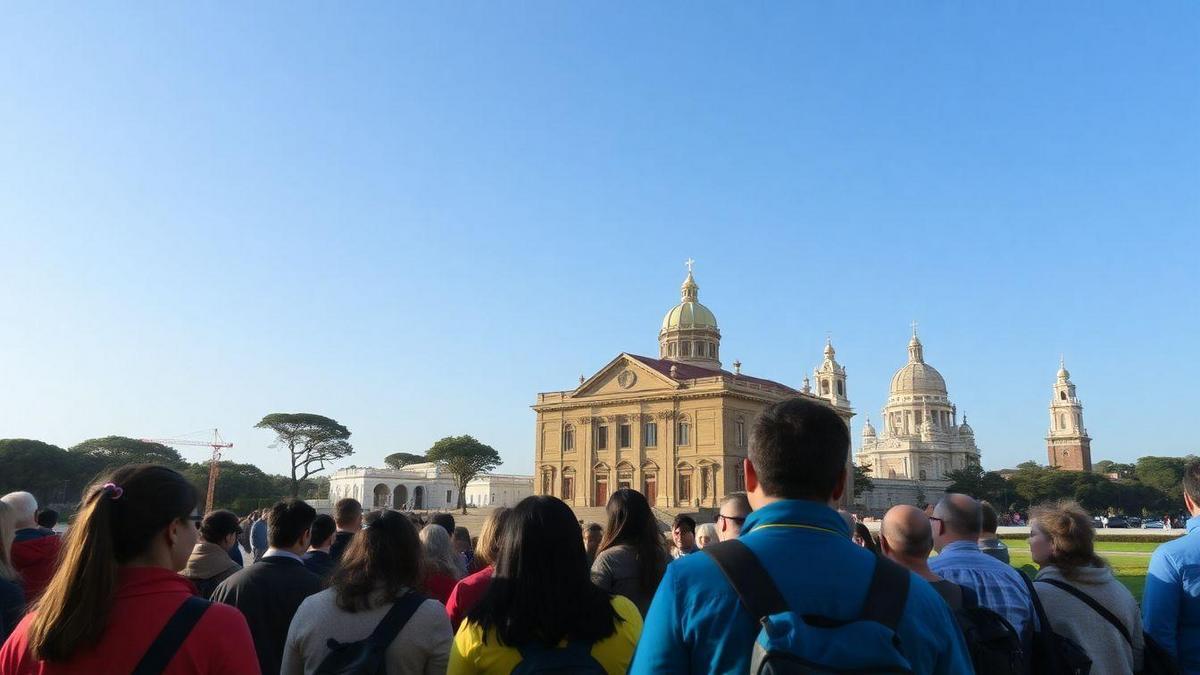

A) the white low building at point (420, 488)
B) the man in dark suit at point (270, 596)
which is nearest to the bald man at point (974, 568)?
the man in dark suit at point (270, 596)

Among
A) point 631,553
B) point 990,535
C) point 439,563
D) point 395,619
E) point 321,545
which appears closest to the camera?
point 395,619

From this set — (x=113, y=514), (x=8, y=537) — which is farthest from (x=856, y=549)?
(x=8, y=537)

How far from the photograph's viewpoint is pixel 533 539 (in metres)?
3.96

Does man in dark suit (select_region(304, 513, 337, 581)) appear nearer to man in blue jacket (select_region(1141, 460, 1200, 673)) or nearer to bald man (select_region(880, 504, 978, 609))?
bald man (select_region(880, 504, 978, 609))

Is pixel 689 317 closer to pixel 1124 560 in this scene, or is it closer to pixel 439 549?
pixel 1124 560

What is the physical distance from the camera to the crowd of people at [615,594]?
2.59m

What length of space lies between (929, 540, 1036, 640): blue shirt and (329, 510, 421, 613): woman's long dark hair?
2942mm

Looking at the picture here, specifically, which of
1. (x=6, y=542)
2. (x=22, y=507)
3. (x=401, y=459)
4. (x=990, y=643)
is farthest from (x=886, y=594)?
(x=401, y=459)

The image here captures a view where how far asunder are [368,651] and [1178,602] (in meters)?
4.76

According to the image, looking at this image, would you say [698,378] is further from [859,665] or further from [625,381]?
[859,665]

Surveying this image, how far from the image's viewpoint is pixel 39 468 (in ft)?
229

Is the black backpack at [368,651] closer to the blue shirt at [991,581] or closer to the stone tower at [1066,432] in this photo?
the blue shirt at [991,581]

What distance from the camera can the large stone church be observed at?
182 feet

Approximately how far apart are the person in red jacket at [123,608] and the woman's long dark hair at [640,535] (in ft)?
10.2
